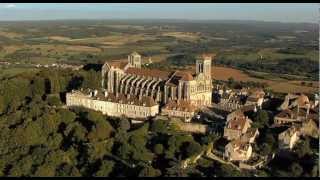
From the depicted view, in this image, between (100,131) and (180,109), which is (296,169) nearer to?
(180,109)

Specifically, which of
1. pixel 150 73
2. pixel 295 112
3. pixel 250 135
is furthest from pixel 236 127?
pixel 150 73

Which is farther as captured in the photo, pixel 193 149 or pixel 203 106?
pixel 203 106

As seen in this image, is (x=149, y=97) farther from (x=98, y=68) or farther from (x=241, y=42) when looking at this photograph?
(x=241, y=42)

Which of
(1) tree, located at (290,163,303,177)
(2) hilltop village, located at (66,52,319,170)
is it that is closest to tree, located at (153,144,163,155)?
(2) hilltop village, located at (66,52,319,170)

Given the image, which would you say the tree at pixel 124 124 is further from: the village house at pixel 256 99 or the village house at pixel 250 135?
the village house at pixel 256 99

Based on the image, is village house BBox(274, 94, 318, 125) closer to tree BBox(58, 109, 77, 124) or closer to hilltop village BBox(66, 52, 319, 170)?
hilltop village BBox(66, 52, 319, 170)

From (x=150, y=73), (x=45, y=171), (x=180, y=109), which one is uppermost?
(x=150, y=73)

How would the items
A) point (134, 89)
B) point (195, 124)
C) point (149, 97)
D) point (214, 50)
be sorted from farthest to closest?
1. point (214, 50)
2. point (134, 89)
3. point (149, 97)
4. point (195, 124)

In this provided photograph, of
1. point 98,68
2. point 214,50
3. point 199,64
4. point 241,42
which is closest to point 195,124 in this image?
point 199,64
